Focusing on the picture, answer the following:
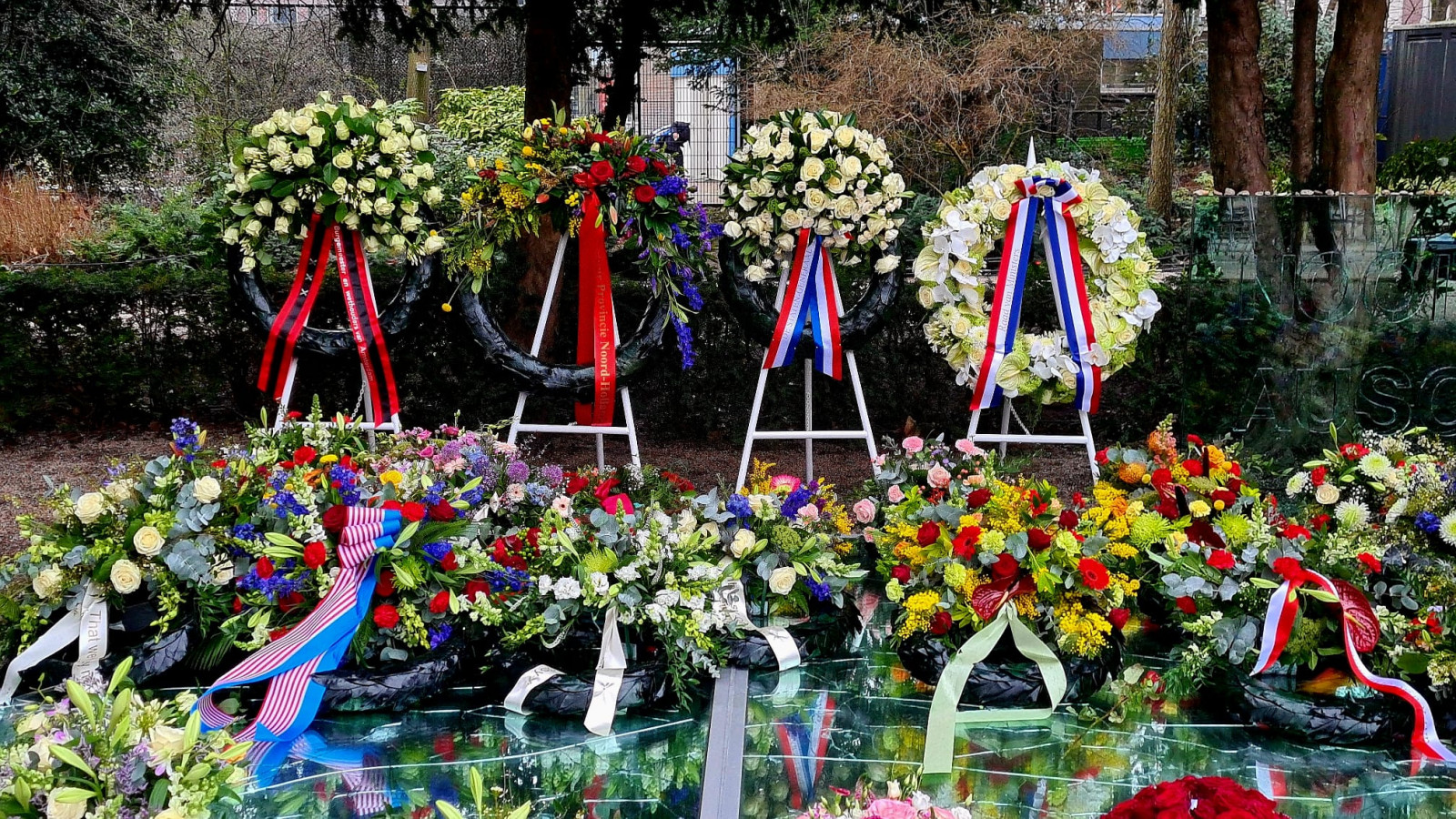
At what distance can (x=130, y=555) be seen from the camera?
284 cm

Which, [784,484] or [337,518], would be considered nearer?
[337,518]

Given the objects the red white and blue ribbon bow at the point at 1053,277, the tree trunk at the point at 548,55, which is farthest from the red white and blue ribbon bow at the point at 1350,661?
the tree trunk at the point at 548,55

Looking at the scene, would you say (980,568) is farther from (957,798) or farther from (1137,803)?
(1137,803)

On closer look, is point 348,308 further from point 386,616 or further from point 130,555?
point 386,616

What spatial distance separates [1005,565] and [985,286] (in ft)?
5.78

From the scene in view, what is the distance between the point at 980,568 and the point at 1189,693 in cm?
56

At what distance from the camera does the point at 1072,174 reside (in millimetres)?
4207

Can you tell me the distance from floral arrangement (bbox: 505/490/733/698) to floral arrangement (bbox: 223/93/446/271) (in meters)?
1.82

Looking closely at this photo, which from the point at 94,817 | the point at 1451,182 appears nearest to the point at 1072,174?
the point at 1451,182

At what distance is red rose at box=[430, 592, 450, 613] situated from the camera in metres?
2.80

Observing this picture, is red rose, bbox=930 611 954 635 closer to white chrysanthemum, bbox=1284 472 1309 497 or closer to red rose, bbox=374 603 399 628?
white chrysanthemum, bbox=1284 472 1309 497

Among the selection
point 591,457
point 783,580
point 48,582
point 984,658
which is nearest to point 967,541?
point 984,658

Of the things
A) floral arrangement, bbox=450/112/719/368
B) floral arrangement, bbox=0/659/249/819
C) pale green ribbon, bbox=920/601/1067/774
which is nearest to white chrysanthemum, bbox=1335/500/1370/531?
pale green ribbon, bbox=920/601/1067/774

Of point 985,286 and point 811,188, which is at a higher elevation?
point 811,188
